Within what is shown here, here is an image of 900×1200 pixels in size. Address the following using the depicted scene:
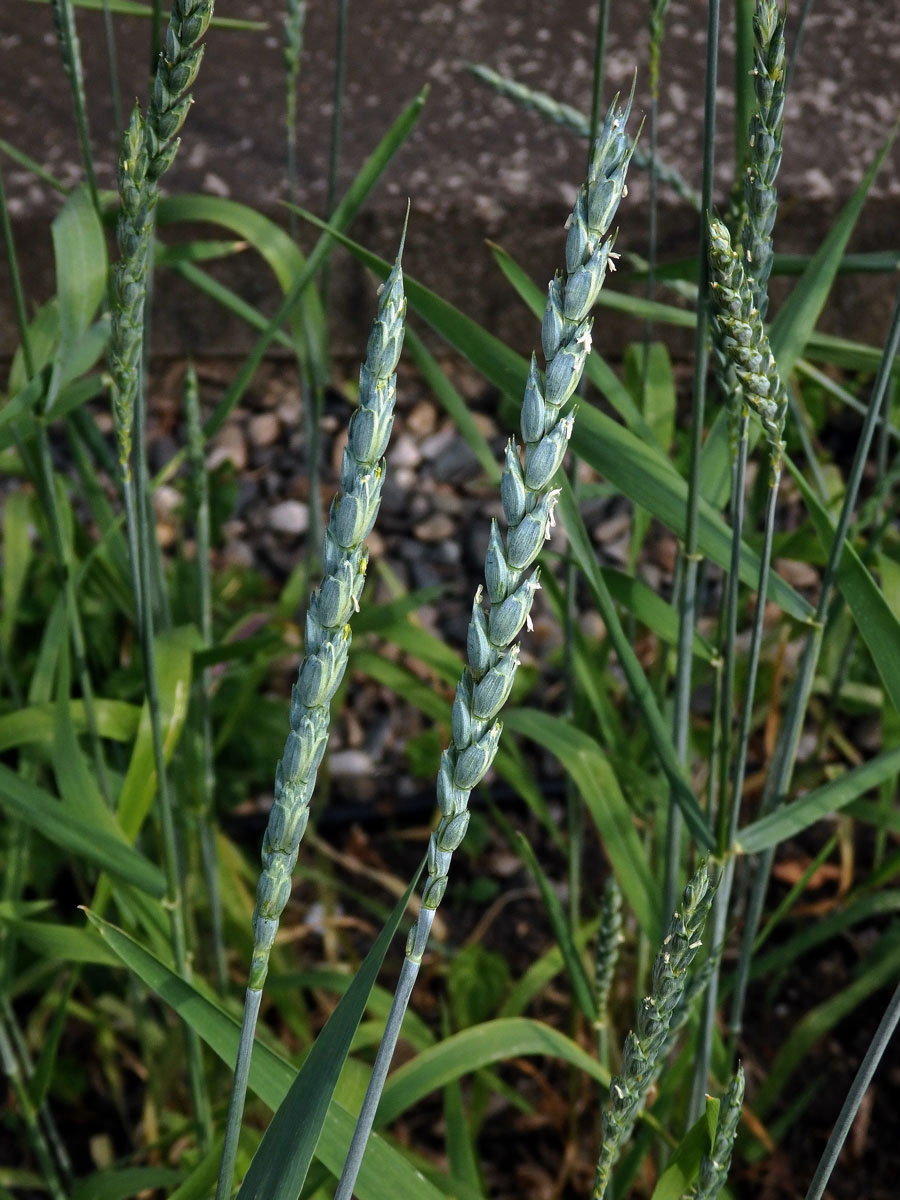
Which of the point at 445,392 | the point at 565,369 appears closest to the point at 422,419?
the point at 445,392

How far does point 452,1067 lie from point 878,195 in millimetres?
1549

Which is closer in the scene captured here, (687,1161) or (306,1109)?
(306,1109)

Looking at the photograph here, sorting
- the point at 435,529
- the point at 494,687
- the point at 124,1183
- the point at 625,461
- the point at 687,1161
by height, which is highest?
the point at 494,687

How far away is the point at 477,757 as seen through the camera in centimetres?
39

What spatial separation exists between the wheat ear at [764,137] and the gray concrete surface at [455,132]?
49.9 inches

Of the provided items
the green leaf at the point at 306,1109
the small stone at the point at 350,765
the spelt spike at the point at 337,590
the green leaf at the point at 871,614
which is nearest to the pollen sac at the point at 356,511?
the spelt spike at the point at 337,590

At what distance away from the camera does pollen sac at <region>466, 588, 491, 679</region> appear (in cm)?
37

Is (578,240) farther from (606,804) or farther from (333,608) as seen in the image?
(606,804)

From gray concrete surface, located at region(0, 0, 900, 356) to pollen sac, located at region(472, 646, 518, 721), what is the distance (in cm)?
156

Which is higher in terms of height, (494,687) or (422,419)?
(494,687)

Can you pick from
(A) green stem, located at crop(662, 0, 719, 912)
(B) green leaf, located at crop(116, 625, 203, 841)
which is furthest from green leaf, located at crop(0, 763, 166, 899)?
(A) green stem, located at crop(662, 0, 719, 912)

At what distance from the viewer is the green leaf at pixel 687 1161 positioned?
0.61m

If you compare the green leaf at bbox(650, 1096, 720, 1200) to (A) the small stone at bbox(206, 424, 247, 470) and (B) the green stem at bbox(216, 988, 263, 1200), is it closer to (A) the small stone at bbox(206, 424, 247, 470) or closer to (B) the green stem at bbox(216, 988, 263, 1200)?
(B) the green stem at bbox(216, 988, 263, 1200)

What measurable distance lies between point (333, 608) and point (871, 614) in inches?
18.1
